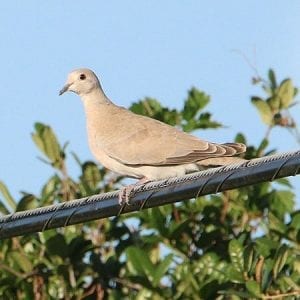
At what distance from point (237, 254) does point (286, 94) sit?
5.91ft

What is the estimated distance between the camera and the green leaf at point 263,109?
9258mm

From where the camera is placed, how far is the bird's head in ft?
31.8

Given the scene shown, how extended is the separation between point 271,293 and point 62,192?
1925 millimetres

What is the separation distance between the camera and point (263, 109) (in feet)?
30.6

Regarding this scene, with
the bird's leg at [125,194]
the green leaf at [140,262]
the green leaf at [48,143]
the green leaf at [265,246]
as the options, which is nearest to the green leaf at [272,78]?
the green leaf at [48,143]

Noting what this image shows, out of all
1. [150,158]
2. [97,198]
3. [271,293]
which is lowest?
[271,293]

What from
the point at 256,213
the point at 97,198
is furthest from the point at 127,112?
the point at 97,198

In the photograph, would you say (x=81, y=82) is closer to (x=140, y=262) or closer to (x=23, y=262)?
(x=23, y=262)

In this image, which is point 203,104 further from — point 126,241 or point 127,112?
point 126,241

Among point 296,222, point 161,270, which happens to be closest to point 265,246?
point 296,222

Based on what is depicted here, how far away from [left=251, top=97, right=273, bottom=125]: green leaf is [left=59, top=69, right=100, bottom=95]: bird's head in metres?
1.17

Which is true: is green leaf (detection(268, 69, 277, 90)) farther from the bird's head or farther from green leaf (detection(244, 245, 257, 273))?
green leaf (detection(244, 245, 257, 273))

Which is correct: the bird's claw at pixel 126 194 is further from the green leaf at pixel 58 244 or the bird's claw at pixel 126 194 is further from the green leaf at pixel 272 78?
the green leaf at pixel 272 78

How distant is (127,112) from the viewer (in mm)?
9359
